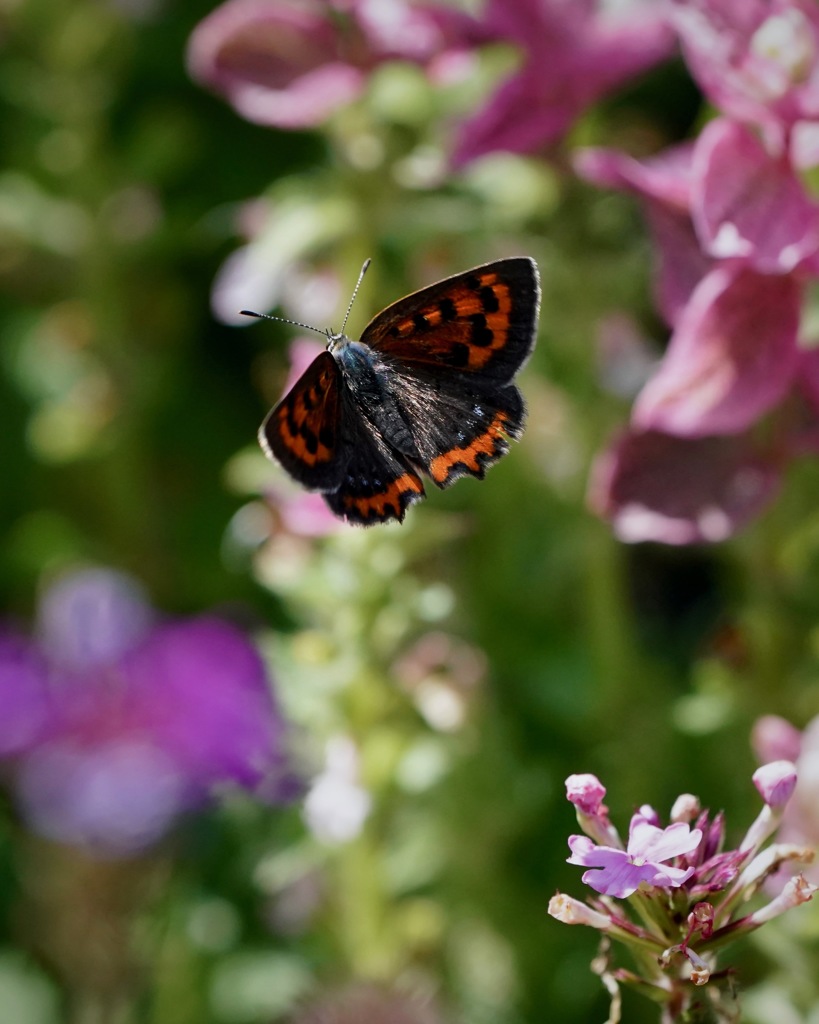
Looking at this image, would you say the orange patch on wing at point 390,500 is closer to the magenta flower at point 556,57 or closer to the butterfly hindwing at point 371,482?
the butterfly hindwing at point 371,482

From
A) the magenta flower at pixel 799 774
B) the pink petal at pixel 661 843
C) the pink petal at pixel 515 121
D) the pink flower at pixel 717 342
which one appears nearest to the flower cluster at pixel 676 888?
the pink petal at pixel 661 843

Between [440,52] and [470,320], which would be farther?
[440,52]

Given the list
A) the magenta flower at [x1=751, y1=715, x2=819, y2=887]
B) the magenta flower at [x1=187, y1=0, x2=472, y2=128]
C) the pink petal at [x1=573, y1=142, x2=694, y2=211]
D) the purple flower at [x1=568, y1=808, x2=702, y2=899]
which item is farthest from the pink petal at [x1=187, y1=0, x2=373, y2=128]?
the purple flower at [x1=568, y1=808, x2=702, y2=899]

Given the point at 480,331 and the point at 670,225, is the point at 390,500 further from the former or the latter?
the point at 670,225

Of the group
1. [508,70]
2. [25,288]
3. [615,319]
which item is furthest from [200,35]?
[25,288]

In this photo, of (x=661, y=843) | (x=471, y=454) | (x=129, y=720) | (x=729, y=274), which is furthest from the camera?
(x=129, y=720)

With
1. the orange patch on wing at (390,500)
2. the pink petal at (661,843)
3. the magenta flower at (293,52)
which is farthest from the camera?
the magenta flower at (293,52)

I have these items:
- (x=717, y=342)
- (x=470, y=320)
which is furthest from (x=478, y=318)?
(x=717, y=342)
